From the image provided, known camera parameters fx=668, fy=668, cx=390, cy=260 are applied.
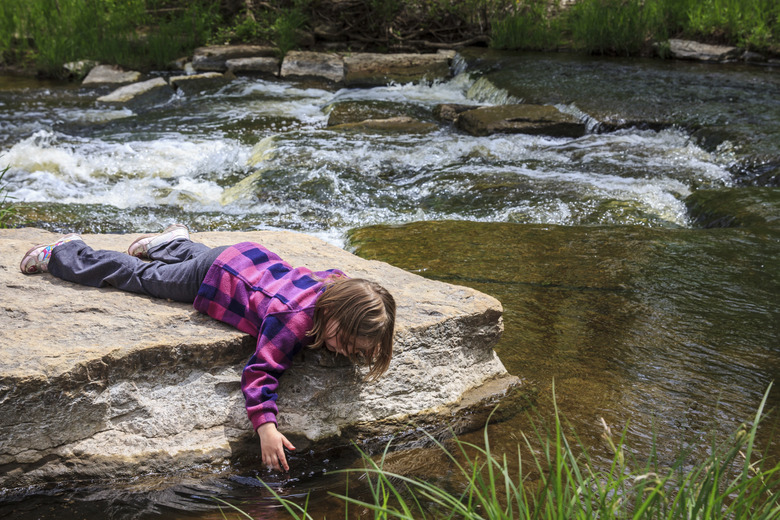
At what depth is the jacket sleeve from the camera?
2447 millimetres

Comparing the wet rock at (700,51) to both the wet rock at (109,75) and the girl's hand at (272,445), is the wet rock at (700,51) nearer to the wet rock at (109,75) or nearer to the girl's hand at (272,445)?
the wet rock at (109,75)

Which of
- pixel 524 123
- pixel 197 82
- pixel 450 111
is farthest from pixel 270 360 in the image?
pixel 197 82

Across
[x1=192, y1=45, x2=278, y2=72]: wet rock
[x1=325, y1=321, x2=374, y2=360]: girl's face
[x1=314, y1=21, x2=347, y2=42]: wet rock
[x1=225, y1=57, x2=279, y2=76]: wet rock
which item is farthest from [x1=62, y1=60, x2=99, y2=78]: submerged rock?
[x1=325, y1=321, x2=374, y2=360]: girl's face

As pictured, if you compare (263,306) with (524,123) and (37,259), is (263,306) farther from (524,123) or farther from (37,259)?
(524,123)

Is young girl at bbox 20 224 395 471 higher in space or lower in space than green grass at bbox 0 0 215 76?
lower

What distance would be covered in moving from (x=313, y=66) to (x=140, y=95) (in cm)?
306

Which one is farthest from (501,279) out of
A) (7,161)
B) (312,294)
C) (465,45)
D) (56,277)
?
(465,45)

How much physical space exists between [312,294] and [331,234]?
2.46 meters

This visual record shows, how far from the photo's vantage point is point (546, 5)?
42.8 ft

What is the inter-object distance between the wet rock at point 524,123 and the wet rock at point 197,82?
490 cm

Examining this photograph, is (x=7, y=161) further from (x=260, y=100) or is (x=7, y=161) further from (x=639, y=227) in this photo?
(x=639, y=227)

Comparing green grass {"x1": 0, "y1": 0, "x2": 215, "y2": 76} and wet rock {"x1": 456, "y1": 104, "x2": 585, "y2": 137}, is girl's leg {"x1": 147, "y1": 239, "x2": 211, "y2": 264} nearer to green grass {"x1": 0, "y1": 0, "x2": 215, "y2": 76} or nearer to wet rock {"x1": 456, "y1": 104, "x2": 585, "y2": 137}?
wet rock {"x1": 456, "y1": 104, "x2": 585, "y2": 137}

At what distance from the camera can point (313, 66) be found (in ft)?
39.3

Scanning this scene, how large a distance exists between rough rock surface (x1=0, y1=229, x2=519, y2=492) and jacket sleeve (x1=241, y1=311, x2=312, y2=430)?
0.50 ft
